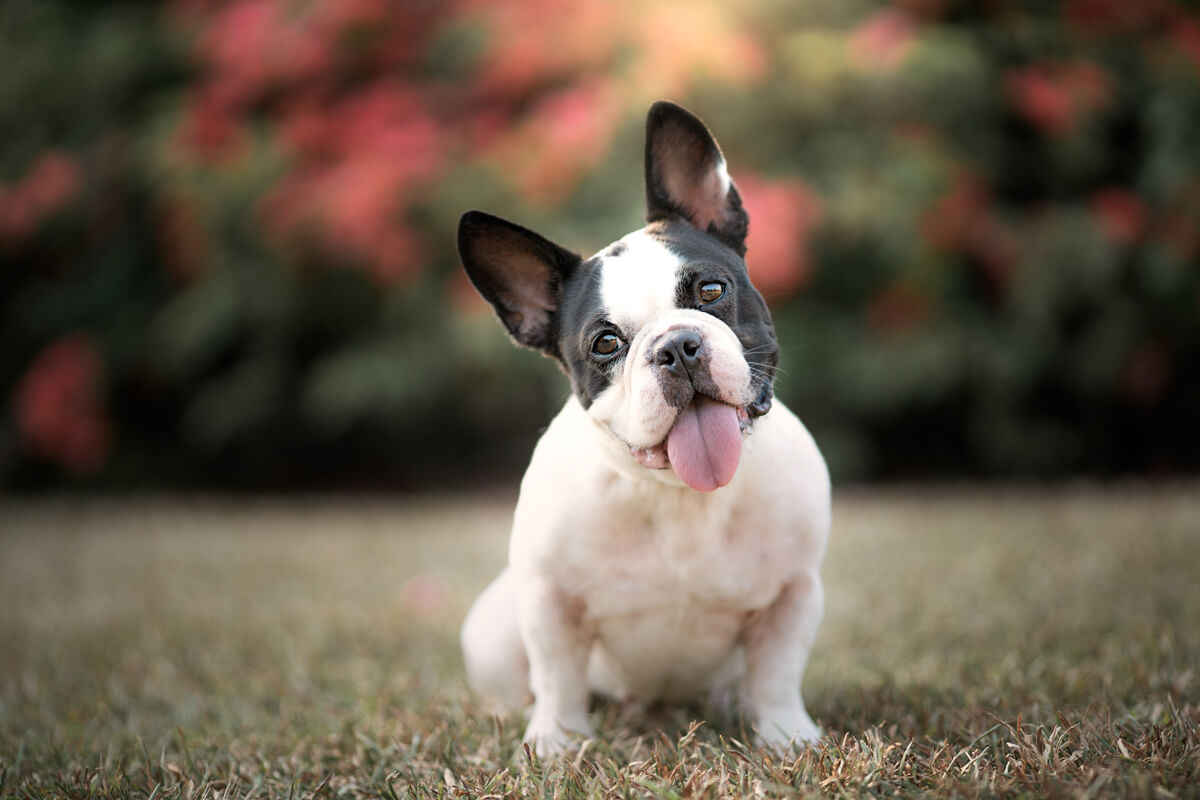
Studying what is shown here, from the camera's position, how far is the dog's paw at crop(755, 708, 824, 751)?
213 centimetres

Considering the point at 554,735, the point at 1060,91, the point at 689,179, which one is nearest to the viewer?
the point at 554,735

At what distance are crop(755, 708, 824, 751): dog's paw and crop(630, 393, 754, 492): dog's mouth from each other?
545 millimetres

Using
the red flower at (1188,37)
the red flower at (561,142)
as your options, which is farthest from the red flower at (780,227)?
the red flower at (1188,37)

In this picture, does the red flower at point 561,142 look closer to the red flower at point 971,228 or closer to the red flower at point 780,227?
the red flower at point 780,227

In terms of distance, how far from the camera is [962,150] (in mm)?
7250

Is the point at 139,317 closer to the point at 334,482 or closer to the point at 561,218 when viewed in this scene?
the point at 334,482

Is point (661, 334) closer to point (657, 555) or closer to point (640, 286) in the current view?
point (640, 286)

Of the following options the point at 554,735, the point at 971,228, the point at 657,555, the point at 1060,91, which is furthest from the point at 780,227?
the point at 554,735

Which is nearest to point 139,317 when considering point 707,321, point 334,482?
point 334,482

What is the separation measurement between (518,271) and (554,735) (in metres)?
1.01

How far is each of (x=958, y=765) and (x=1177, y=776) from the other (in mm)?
355

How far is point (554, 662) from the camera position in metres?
2.27

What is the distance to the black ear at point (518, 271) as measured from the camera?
228cm

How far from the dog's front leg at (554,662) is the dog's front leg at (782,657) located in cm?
38
